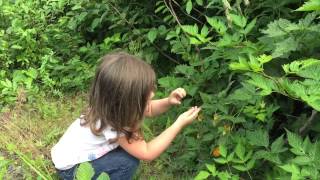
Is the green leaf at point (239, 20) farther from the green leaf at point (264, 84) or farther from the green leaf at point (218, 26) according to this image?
the green leaf at point (264, 84)

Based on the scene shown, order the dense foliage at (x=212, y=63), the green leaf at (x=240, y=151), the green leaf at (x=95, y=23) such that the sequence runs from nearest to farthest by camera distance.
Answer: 1. the dense foliage at (x=212, y=63)
2. the green leaf at (x=240, y=151)
3. the green leaf at (x=95, y=23)

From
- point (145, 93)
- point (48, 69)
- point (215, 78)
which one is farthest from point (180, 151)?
point (48, 69)

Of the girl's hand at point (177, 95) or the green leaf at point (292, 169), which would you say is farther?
the girl's hand at point (177, 95)

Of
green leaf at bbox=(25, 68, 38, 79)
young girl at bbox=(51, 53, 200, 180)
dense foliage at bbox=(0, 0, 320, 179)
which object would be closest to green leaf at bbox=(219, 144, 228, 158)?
dense foliage at bbox=(0, 0, 320, 179)

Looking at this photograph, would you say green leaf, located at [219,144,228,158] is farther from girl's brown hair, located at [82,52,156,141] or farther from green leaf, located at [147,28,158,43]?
green leaf, located at [147,28,158,43]

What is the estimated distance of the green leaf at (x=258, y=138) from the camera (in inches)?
99.4

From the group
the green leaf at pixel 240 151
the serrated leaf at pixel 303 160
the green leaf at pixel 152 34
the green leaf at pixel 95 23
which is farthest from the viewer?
the green leaf at pixel 95 23

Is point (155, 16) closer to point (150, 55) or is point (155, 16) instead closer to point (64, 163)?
point (150, 55)

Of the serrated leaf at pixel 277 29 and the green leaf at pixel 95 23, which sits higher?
Result: the serrated leaf at pixel 277 29

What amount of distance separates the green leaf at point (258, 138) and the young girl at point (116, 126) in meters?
0.32

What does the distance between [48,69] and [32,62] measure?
7.5 inches

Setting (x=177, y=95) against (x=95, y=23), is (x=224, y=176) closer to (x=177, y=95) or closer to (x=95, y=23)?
(x=177, y=95)

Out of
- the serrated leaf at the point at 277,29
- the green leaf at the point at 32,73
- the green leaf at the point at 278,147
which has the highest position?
the serrated leaf at the point at 277,29

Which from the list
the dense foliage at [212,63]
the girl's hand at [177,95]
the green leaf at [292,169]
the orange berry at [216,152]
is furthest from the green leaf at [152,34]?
the green leaf at [292,169]
